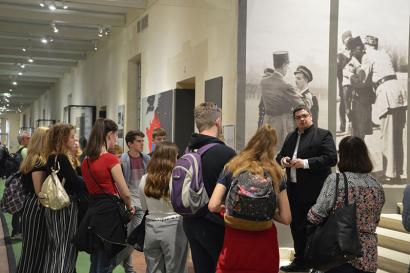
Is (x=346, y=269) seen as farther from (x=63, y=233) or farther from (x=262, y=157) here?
(x=63, y=233)

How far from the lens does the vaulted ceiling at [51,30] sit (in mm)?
8828

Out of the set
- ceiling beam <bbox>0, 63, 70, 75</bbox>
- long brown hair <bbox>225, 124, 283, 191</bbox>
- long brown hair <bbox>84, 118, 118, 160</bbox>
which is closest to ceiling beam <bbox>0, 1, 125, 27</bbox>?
ceiling beam <bbox>0, 63, 70, 75</bbox>

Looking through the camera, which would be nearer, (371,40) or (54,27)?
(371,40)

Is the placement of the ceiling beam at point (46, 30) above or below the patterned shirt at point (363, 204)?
above

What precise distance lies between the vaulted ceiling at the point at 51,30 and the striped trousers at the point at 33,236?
4.73m

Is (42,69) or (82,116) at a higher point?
(42,69)

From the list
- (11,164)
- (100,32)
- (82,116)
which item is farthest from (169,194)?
(82,116)

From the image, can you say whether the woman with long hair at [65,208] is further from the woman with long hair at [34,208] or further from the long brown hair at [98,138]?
the long brown hair at [98,138]

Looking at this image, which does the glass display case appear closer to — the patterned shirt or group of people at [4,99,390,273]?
group of people at [4,99,390,273]

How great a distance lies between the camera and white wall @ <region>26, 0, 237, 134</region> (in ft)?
22.0

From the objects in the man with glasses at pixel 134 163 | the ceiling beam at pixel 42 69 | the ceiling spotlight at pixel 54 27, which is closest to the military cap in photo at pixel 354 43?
the man with glasses at pixel 134 163

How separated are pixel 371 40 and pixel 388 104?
0.82 meters

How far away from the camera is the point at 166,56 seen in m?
9.11

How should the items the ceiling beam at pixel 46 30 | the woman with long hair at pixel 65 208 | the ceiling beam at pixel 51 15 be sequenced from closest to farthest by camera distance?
the woman with long hair at pixel 65 208
the ceiling beam at pixel 51 15
the ceiling beam at pixel 46 30
